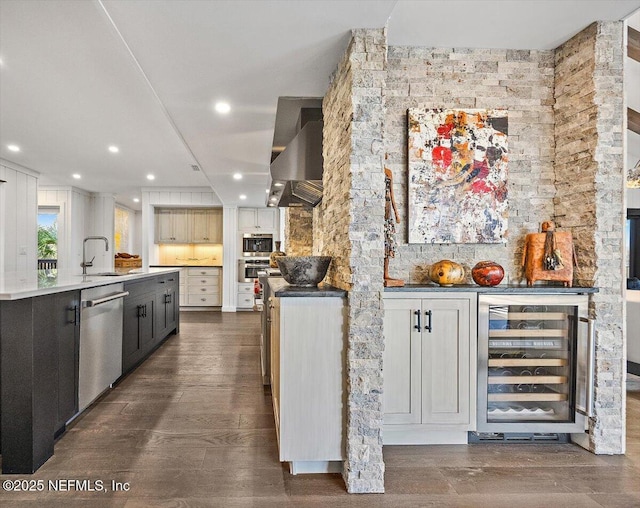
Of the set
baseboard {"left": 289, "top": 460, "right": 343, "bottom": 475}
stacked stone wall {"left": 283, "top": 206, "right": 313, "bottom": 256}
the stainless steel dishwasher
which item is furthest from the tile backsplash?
baseboard {"left": 289, "top": 460, "right": 343, "bottom": 475}

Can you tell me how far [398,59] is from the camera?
2.70 m

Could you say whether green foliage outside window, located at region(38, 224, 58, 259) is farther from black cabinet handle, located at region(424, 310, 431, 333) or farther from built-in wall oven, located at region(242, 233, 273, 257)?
black cabinet handle, located at region(424, 310, 431, 333)

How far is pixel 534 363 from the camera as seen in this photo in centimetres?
249

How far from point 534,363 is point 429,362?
0.66m

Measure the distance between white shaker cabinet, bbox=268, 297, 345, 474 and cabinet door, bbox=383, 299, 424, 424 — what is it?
0.38 meters

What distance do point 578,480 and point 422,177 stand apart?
187cm

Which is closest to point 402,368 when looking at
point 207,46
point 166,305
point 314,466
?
point 314,466

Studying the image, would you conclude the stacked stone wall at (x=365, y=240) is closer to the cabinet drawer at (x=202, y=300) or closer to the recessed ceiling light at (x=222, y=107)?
the recessed ceiling light at (x=222, y=107)

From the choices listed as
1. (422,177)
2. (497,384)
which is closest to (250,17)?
(422,177)

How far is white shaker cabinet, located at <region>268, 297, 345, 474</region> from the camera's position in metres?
2.13

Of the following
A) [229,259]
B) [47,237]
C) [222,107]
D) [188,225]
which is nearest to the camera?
[222,107]

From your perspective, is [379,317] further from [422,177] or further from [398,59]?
[398,59]

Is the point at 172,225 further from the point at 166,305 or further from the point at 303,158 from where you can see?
the point at 303,158

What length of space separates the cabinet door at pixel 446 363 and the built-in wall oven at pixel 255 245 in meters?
6.66
